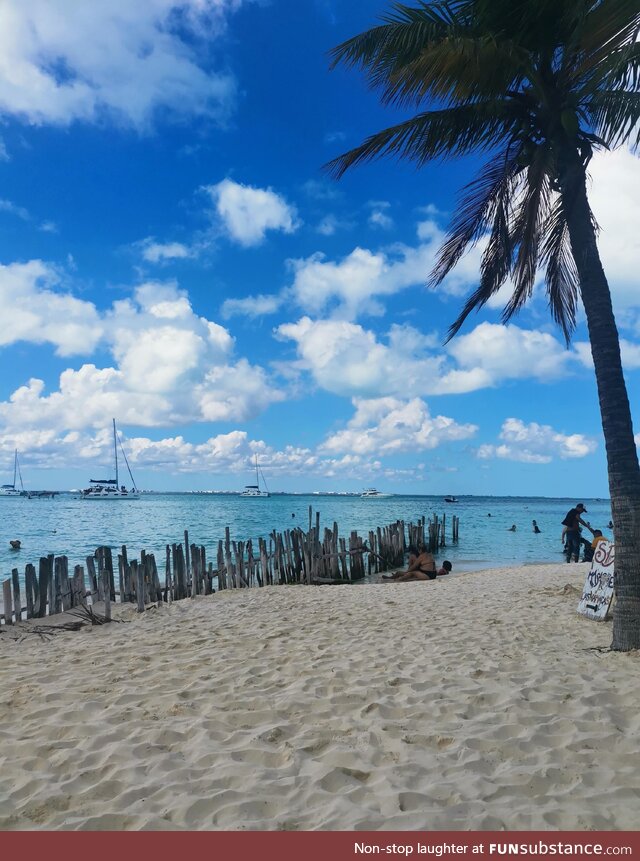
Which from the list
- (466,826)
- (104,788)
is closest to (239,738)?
(104,788)

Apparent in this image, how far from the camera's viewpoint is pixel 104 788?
3074mm

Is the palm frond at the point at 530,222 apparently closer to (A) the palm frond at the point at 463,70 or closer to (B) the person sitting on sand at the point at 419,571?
(A) the palm frond at the point at 463,70

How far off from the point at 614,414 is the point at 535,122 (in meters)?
3.62

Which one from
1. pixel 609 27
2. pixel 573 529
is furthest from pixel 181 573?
pixel 573 529

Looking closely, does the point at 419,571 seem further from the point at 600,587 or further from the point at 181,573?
the point at 600,587

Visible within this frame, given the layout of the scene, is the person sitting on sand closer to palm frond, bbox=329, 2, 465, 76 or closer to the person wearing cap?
the person wearing cap

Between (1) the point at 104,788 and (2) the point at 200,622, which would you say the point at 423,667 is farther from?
(2) the point at 200,622

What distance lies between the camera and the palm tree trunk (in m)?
5.62

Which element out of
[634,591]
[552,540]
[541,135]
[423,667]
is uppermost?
[541,135]

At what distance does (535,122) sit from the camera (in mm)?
6633

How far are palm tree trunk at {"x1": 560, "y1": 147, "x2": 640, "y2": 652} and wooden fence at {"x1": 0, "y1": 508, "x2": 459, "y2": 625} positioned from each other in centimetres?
671

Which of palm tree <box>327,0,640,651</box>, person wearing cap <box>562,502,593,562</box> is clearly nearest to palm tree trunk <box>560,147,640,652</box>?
palm tree <box>327,0,640,651</box>

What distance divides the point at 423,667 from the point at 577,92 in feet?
20.6
